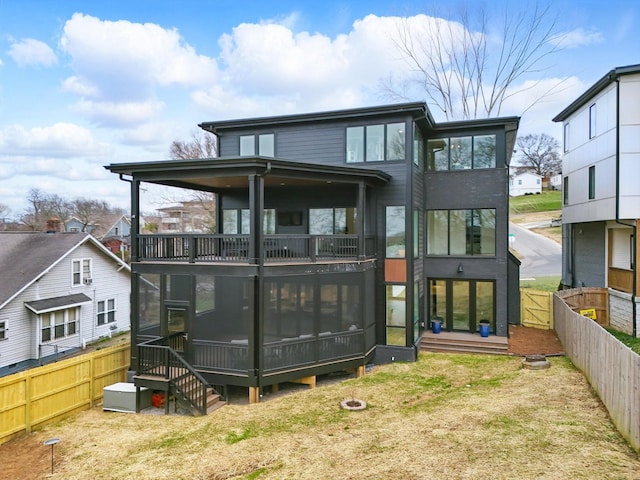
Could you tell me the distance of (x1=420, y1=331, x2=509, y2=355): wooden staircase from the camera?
1458 cm

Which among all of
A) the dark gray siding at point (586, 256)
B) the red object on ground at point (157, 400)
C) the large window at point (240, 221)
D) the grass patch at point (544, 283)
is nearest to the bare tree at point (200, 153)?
the large window at point (240, 221)

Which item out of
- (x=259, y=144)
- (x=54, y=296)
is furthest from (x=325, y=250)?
(x=54, y=296)

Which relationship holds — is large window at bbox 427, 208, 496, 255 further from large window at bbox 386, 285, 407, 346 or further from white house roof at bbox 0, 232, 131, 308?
white house roof at bbox 0, 232, 131, 308

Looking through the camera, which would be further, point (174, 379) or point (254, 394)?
point (254, 394)

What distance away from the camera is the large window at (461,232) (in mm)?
15664

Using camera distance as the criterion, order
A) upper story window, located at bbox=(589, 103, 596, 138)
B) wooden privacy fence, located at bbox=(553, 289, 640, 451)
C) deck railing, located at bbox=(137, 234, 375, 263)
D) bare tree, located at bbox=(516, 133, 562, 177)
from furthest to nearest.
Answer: bare tree, located at bbox=(516, 133, 562, 177) < upper story window, located at bbox=(589, 103, 596, 138) < deck railing, located at bbox=(137, 234, 375, 263) < wooden privacy fence, located at bbox=(553, 289, 640, 451)

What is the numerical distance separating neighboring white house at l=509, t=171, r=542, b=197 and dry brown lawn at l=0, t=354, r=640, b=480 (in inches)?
2480

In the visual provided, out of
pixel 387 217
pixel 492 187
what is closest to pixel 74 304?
pixel 387 217

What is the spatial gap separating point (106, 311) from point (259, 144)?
1419 cm

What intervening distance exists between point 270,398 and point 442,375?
515 centimetres

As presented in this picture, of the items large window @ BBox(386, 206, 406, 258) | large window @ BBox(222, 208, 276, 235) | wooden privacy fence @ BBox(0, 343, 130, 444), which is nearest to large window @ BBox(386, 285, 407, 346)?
large window @ BBox(386, 206, 406, 258)

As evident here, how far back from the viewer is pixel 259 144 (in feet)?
52.0

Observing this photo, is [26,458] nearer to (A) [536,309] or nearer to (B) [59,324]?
(B) [59,324]

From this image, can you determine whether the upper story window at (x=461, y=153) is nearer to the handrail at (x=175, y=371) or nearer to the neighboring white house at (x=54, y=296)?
the handrail at (x=175, y=371)
